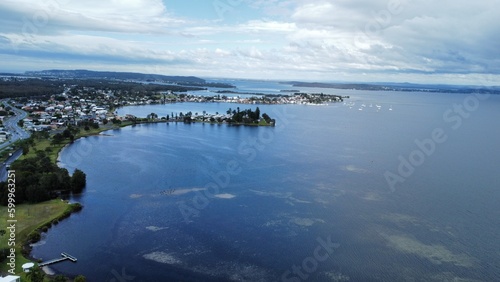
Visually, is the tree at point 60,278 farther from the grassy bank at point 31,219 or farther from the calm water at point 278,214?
the grassy bank at point 31,219

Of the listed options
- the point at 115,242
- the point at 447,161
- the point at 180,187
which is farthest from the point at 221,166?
the point at 447,161

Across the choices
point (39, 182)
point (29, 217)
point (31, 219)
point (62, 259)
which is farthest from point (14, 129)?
point (62, 259)

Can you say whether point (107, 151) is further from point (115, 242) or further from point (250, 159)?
point (115, 242)

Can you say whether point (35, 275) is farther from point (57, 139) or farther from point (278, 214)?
point (57, 139)

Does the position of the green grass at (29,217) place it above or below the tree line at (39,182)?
below

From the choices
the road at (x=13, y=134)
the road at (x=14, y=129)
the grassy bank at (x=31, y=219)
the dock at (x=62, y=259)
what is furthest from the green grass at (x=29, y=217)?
the road at (x=14, y=129)

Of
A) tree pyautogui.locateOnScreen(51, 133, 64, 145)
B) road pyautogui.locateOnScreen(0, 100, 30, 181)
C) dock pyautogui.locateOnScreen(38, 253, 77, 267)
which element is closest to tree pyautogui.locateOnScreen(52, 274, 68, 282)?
dock pyautogui.locateOnScreen(38, 253, 77, 267)
